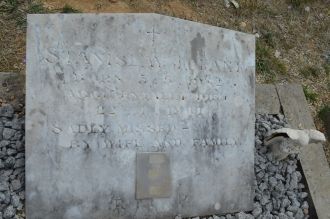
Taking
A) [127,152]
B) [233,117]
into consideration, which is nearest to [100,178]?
[127,152]

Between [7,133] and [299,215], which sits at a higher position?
[7,133]

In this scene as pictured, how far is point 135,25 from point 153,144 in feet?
3.36

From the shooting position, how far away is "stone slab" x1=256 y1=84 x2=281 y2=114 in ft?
18.1

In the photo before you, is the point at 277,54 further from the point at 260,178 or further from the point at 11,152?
the point at 11,152

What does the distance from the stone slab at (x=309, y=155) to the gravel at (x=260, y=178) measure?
0.38ft

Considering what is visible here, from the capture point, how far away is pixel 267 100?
5.61m

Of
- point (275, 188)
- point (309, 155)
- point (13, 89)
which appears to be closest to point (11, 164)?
point (13, 89)

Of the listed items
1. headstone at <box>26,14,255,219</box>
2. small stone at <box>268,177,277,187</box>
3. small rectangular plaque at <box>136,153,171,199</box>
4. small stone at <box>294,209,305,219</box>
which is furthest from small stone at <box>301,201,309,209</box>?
small rectangular plaque at <box>136,153,171,199</box>

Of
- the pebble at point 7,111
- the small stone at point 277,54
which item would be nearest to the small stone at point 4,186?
the pebble at point 7,111

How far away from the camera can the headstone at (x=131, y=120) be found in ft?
12.8

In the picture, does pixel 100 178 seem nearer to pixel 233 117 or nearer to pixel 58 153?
pixel 58 153

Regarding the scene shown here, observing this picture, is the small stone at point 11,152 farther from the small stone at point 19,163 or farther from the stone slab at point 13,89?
the stone slab at point 13,89

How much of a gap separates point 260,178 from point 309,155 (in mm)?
775

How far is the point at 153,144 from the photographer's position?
13.9 feet
